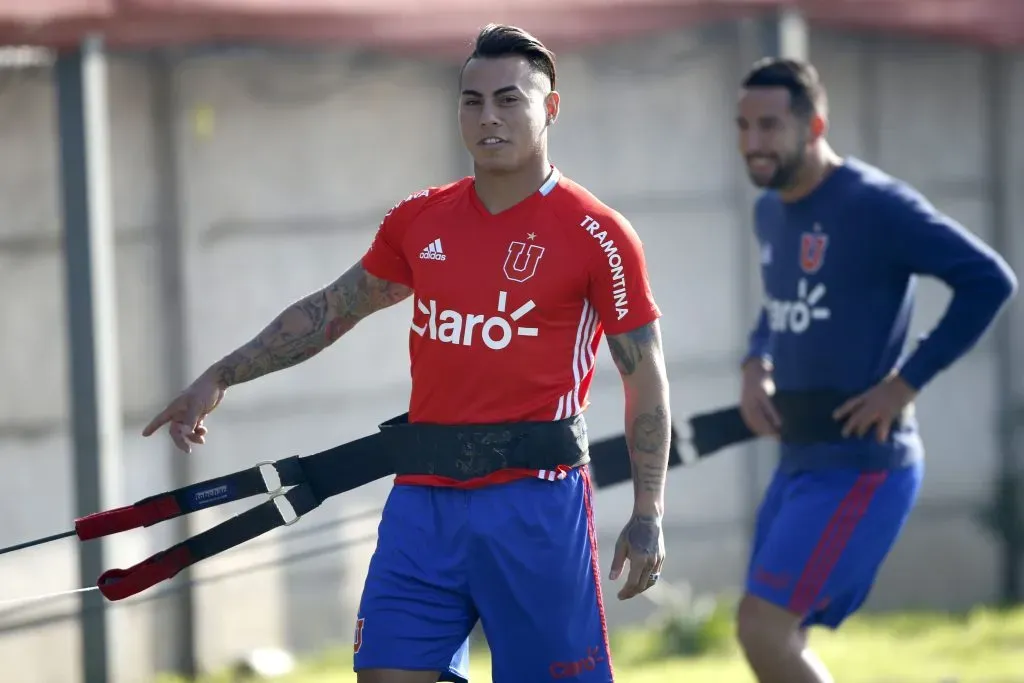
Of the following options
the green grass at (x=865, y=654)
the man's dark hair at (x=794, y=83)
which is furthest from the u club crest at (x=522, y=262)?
the green grass at (x=865, y=654)

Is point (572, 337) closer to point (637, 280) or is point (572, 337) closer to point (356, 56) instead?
point (637, 280)

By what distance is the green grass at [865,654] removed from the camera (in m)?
6.90

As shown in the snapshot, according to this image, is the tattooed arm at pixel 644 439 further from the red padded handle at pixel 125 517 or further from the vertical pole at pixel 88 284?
the vertical pole at pixel 88 284

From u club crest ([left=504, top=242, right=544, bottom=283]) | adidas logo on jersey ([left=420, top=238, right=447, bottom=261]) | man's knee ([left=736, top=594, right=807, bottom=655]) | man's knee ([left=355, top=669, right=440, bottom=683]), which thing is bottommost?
man's knee ([left=736, top=594, right=807, bottom=655])

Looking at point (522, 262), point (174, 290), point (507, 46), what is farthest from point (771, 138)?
point (174, 290)

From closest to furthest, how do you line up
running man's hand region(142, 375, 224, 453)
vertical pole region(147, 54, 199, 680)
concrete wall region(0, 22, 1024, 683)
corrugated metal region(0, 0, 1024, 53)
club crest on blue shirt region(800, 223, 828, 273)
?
running man's hand region(142, 375, 224, 453), club crest on blue shirt region(800, 223, 828, 273), corrugated metal region(0, 0, 1024, 53), concrete wall region(0, 22, 1024, 683), vertical pole region(147, 54, 199, 680)

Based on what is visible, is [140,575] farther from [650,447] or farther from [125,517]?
[650,447]

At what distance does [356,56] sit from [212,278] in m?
1.04

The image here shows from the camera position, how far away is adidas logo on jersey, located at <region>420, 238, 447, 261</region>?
12.9ft

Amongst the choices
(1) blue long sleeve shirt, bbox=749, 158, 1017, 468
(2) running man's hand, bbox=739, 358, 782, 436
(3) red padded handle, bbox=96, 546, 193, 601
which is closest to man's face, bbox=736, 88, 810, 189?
(1) blue long sleeve shirt, bbox=749, 158, 1017, 468

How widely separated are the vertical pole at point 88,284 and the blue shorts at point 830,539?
7.53ft

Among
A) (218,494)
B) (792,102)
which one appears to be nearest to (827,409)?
(792,102)

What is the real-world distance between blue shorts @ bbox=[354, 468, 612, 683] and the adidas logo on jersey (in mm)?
512

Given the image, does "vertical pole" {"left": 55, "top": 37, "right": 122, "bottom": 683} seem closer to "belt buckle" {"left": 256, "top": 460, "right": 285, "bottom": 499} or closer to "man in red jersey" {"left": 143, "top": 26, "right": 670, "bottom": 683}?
"belt buckle" {"left": 256, "top": 460, "right": 285, "bottom": 499}
